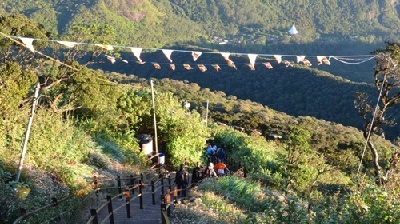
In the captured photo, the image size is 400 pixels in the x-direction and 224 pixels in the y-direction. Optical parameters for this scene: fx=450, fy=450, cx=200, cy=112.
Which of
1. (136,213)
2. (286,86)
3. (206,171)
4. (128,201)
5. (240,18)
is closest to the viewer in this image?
(128,201)

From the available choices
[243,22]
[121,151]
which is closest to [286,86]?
[121,151]

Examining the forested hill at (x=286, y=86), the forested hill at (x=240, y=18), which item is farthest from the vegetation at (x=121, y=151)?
the forested hill at (x=240, y=18)

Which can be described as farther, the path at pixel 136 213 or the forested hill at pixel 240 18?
the forested hill at pixel 240 18

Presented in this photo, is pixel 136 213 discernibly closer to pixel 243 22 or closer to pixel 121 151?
pixel 121 151

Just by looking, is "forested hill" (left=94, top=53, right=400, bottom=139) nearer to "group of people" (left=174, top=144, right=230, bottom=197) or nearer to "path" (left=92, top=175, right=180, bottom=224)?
"group of people" (left=174, top=144, right=230, bottom=197)

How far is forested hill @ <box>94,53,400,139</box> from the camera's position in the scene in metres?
55.1

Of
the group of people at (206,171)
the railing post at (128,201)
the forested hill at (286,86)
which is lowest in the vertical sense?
the forested hill at (286,86)

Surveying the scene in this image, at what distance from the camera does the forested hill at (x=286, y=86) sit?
181 ft

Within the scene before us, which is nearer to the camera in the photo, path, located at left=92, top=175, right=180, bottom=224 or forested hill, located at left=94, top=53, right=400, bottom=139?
path, located at left=92, top=175, right=180, bottom=224

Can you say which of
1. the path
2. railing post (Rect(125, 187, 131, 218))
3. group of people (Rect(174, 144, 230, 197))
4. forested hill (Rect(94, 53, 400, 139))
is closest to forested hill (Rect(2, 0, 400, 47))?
forested hill (Rect(94, 53, 400, 139))

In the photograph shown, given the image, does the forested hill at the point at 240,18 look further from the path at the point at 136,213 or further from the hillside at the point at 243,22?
the path at the point at 136,213

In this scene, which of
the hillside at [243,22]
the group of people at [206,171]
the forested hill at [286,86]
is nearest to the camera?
the group of people at [206,171]

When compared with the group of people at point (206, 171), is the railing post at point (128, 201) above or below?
above

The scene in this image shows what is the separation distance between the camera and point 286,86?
68.1m
